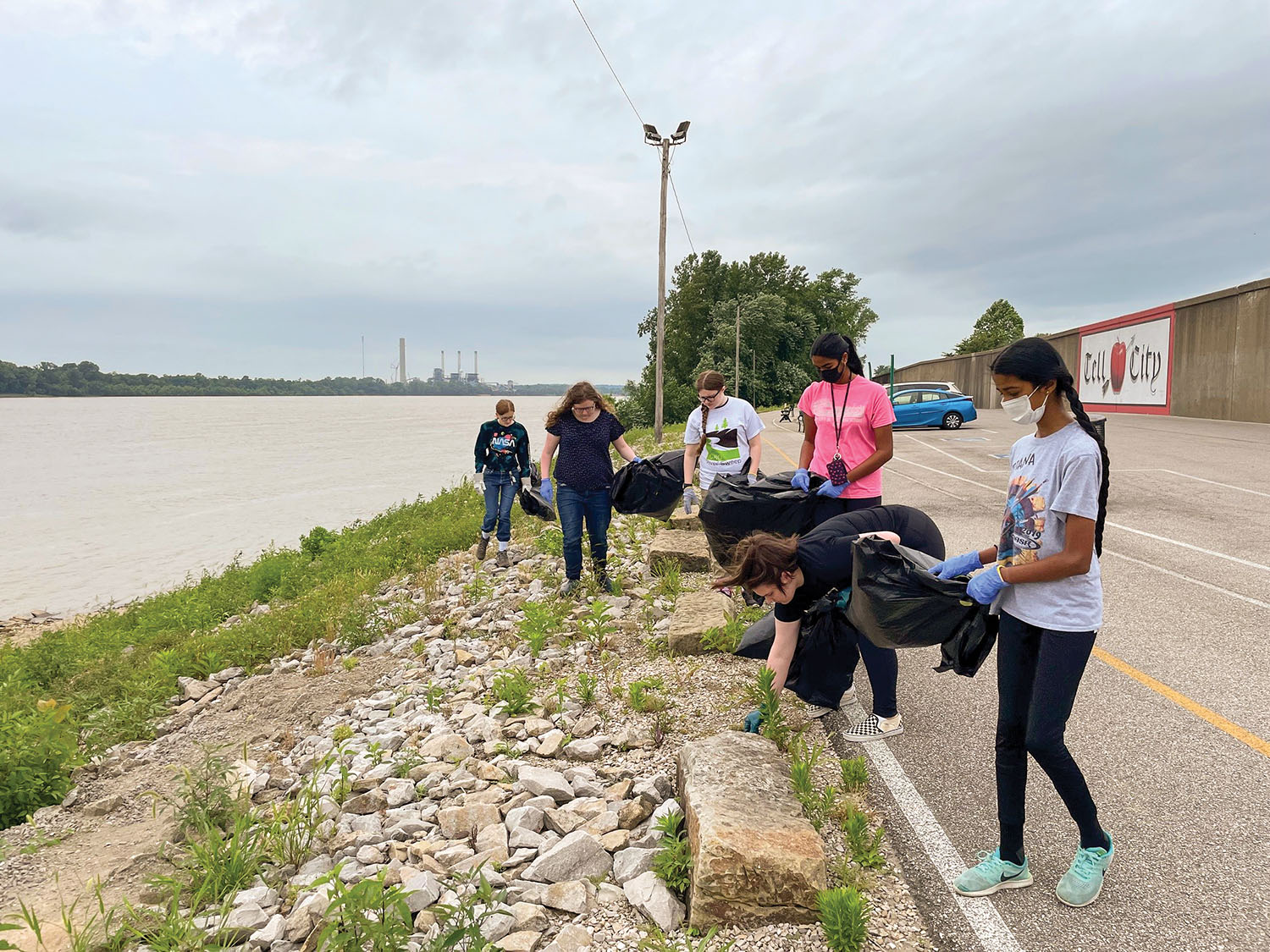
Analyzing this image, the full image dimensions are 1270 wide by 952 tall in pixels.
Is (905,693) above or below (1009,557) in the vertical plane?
below

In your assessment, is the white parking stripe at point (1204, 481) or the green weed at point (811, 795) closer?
the green weed at point (811, 795)

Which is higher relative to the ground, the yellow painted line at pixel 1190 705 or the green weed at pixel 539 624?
the yellow painted line at pixel 1190 705

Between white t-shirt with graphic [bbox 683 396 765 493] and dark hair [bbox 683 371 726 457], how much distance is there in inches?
2.2

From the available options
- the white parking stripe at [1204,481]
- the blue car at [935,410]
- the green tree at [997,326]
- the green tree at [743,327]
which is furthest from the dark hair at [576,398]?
the green tree at [997,326]

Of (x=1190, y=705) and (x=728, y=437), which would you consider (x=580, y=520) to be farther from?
Result: (x=1190, y=705)

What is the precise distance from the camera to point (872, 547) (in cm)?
320

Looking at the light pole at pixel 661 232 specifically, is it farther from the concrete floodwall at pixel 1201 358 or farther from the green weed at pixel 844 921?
the green weed at pixel 844 921

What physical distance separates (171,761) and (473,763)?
2.75 meters

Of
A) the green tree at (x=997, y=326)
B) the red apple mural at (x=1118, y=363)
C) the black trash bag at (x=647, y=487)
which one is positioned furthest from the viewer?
the green tree at (x=997, y=326)

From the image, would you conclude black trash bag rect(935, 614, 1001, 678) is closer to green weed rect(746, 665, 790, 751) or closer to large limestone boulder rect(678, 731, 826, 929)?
large limestone boulder rect(678, 731, 826, 929)

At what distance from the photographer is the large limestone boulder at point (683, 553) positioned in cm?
805

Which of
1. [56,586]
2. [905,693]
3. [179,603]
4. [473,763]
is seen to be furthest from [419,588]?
[56,586]

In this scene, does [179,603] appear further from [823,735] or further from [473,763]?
[823,735]

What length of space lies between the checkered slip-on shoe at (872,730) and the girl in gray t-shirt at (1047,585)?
1.42 meters
